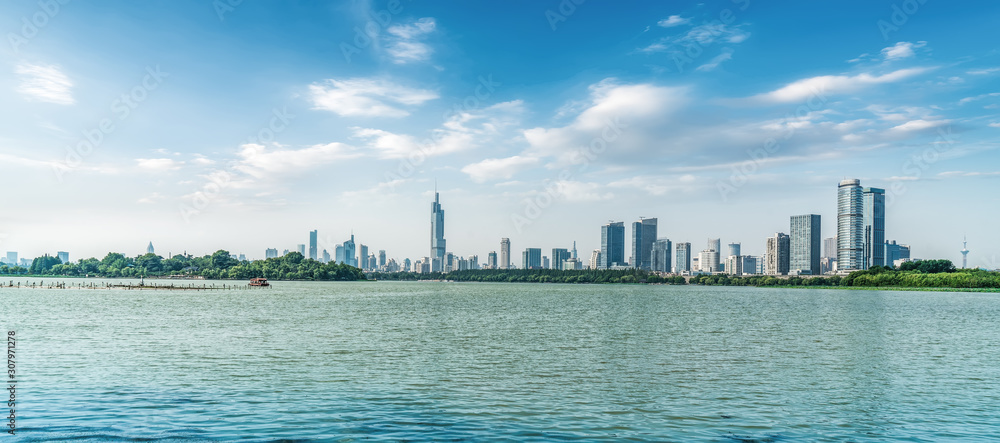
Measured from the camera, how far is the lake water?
23516 mm

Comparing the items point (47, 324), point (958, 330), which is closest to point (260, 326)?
point (47, 324)

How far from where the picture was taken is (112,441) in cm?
2094

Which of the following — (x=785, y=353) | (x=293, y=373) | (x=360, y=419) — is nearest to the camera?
(x=360, y=419)

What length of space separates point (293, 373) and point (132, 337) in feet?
83.8

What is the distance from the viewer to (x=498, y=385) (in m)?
31.9

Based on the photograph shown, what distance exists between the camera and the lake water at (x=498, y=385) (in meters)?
23.5

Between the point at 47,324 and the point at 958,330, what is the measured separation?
309 ft

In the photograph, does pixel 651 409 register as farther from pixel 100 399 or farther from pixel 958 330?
pixel 958 330

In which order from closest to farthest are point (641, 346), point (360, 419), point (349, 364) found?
point (360, 419) → point (349, 364) → point (641, 346)

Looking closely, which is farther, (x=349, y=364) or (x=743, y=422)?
(x=349, y=364)

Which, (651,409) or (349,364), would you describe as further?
(349,364)

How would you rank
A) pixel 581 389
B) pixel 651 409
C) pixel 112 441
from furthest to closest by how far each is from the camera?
1. pixel 581 389
2. pixel 651 409
3. pixel 112 441

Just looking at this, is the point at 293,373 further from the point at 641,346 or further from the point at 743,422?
the point at 641,346

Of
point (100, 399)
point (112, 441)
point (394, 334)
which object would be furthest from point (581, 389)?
point (394, 334)
